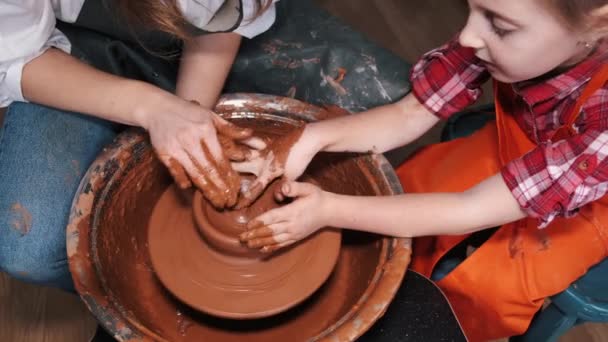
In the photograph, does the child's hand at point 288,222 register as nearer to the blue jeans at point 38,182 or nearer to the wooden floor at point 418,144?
the blue jeans at point 38,182

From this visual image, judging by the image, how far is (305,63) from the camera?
1.56m

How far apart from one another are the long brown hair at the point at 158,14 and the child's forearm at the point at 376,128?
341mm

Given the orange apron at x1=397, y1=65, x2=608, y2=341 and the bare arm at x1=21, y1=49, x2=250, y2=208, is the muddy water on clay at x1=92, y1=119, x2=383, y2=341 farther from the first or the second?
the orange apron at x1=397, y1=65, x2=608, y2=341

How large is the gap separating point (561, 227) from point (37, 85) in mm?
1157

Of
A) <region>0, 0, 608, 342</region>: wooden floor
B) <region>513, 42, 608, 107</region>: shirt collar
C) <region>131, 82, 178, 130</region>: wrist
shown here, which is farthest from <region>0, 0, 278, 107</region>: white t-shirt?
<region>0, 0, 608, 342</region>: wooden floor

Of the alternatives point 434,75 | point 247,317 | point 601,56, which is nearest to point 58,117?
point 247,317

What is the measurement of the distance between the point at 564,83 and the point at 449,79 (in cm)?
25

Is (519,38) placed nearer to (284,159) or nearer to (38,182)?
(284,159)

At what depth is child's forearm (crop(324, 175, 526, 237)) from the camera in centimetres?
121

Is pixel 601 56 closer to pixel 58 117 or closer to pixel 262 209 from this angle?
pixel 262 209

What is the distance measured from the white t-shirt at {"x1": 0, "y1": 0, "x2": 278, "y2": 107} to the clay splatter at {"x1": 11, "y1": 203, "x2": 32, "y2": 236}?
0.24 metres

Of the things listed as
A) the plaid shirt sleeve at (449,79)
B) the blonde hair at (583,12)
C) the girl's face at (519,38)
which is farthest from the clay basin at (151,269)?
the blonde hair at (583,12)

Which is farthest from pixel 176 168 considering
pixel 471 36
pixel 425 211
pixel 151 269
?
pixel 471 36

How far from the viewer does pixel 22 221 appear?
4.42 feet
